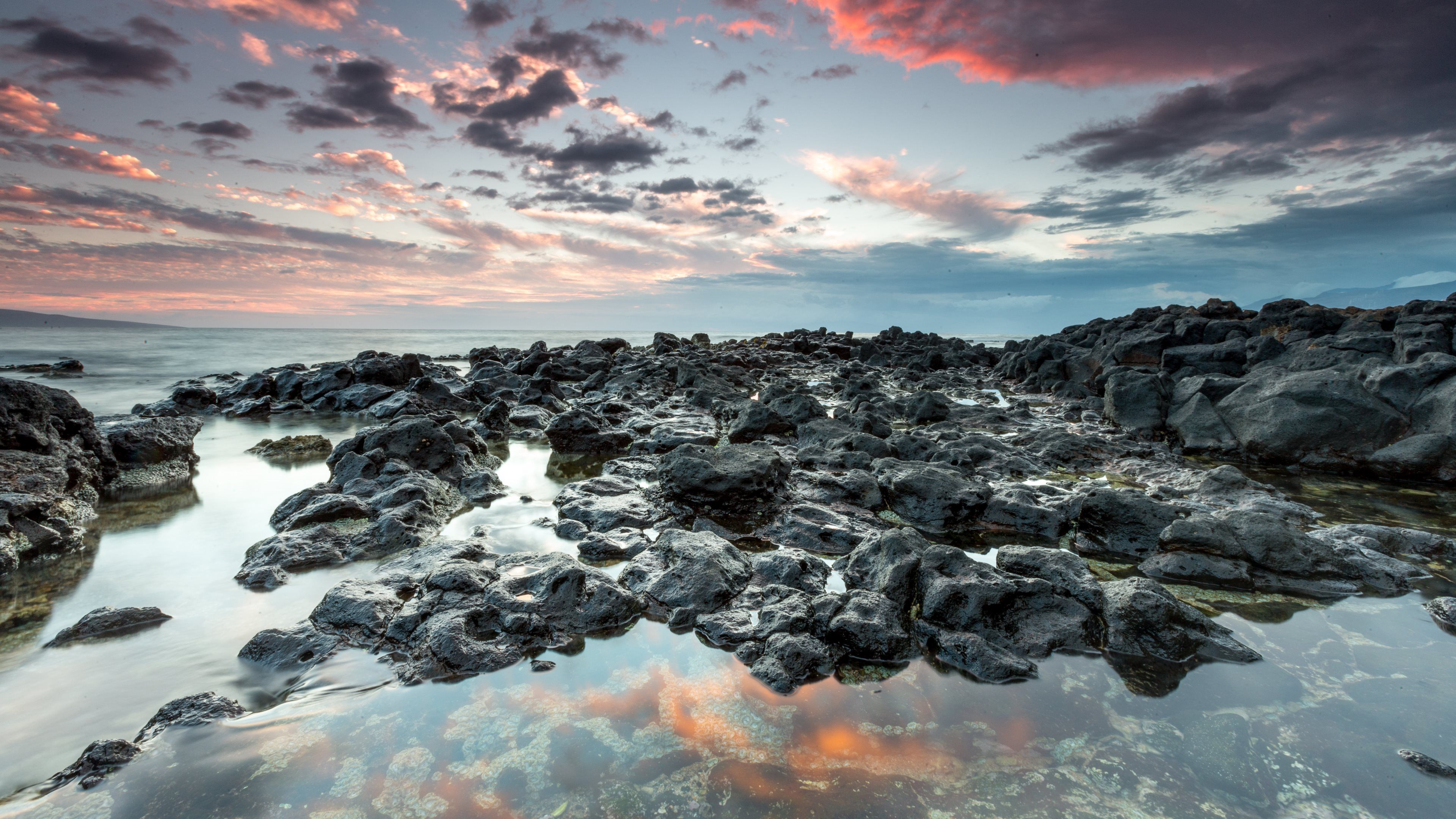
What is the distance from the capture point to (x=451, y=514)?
26.8ft

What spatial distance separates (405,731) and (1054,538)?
736cm

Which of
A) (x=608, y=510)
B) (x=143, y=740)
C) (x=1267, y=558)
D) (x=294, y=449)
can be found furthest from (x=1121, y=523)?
(x=294, y=449)

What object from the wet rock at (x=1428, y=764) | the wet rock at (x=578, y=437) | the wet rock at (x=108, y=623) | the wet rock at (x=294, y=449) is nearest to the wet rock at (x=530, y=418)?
the wet rock at (x=578, y=437)

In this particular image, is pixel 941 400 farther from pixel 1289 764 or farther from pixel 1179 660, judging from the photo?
pixel 1289 764

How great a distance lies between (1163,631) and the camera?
4.84m

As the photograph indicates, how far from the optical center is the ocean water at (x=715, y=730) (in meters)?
3.38

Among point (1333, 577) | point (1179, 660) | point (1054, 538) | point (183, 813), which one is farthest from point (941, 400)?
point (183, 813)

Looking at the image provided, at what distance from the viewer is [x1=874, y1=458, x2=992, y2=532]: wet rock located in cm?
795

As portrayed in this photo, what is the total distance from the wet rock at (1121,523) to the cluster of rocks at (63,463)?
1224cm

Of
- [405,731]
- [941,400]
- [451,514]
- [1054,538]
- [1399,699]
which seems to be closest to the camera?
[405,731]

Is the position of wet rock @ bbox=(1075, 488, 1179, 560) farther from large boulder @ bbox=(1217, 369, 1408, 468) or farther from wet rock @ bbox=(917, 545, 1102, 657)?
large boulder @ bbox=(1217, 369, 1408, 468)

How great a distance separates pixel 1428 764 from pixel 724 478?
6.72m

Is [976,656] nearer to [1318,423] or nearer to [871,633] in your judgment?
[871,633]

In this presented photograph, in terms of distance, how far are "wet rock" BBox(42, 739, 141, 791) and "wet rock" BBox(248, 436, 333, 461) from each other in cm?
905
